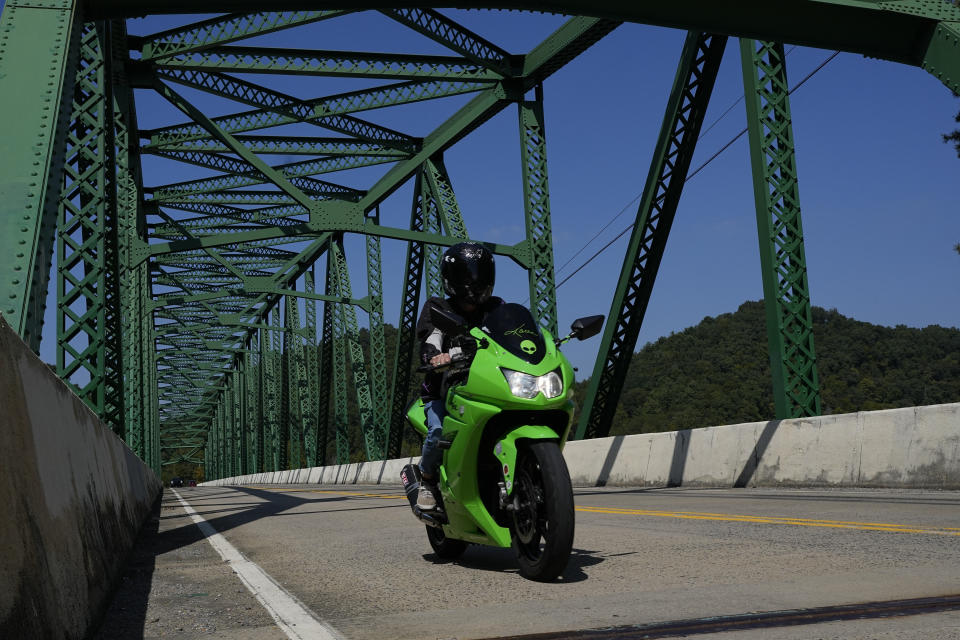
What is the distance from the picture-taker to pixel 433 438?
477 cm

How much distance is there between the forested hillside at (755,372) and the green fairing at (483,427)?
44414mm

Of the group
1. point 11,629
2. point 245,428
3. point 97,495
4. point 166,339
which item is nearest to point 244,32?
point 97,495

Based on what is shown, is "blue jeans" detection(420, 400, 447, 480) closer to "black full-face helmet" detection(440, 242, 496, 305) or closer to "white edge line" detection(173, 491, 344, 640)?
"black full-face helmet" detection(440, 242, 496, 305)

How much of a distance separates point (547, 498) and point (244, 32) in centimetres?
1316

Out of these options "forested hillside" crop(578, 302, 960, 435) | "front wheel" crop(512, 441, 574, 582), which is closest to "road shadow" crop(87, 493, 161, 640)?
"front wheel" crop(512, 441, 574, 582)

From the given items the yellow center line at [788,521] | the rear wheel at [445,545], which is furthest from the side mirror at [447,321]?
the yellow center line at [788,521]

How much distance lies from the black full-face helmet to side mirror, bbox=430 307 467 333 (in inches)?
23.5

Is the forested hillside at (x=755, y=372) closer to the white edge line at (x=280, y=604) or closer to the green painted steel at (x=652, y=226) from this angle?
the green painted steel at (x=652, y=226)

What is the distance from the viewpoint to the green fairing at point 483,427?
4133mm

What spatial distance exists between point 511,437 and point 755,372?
183 ft

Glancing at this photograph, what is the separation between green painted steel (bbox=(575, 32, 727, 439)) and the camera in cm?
1281

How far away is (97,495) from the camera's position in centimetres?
457

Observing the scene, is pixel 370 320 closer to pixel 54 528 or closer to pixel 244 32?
pixel 244 32

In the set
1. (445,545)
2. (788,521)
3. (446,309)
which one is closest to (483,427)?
(446,309)
